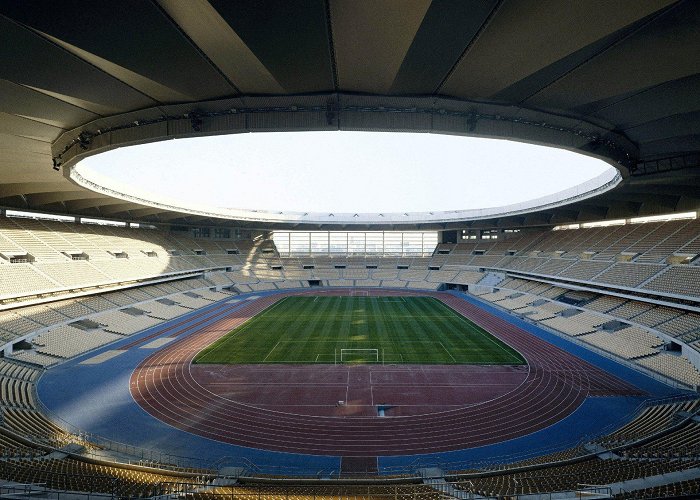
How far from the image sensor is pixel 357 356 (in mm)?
24141

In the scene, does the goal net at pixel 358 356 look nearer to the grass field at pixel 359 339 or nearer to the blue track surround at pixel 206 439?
the grass field at pixel 359 339

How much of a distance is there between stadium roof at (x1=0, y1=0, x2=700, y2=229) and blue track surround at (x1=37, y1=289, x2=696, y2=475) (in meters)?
11.1

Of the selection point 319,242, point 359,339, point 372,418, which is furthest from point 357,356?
point 319,242

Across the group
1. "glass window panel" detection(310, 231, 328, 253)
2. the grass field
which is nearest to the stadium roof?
the grass field

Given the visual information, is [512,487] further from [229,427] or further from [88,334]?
[88,334]

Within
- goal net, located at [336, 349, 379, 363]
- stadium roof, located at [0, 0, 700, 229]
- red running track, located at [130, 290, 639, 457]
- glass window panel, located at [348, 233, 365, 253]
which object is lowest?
red running track, located at [130, 290, 639, 457]

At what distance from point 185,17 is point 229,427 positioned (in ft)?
49.3

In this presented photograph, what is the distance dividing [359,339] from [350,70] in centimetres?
2340

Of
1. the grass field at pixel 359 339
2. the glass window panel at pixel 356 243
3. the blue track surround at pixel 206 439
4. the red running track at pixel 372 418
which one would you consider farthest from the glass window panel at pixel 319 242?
the blue track surround at pixel 206 439

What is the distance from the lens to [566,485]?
9.49m

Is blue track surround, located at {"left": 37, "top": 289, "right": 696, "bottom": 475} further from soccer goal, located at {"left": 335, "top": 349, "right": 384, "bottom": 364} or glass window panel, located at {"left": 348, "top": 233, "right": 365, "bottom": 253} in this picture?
glass window panel, located at {"left": 348, "top": 233, "right": 365, "bottom": 253}

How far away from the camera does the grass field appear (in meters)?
24.0

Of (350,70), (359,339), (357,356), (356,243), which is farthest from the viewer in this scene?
(356,243)

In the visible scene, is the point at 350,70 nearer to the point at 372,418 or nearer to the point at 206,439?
the point at 372,418
